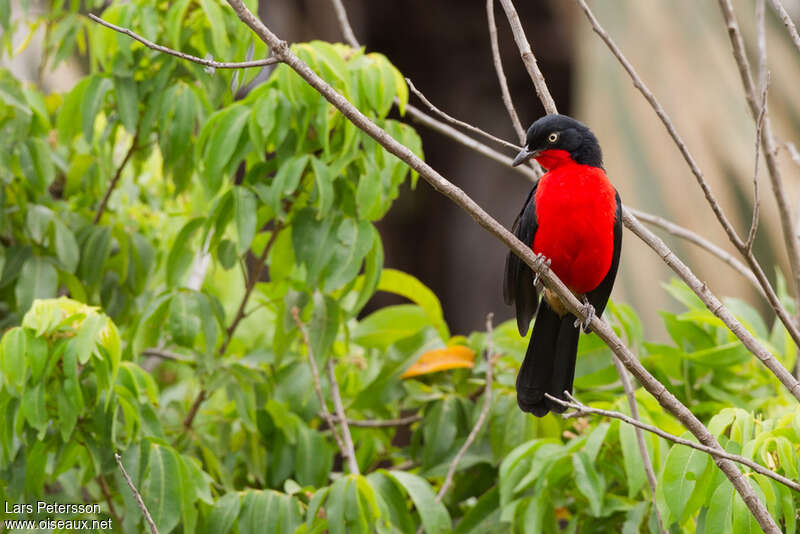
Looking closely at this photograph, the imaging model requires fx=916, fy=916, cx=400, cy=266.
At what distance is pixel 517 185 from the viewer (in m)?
8.49

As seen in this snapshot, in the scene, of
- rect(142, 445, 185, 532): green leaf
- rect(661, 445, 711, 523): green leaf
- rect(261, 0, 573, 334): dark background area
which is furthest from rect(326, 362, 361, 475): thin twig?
rect(261, 0, 573, 334): dark background area

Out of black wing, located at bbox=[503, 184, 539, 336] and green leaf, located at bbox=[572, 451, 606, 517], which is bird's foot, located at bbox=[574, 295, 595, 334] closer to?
black wing, located at bbox=[503, 184, 539, 336]

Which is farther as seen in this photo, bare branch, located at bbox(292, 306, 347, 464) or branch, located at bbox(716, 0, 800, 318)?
bare branch, located at bbox(292, 306, 347, 464)

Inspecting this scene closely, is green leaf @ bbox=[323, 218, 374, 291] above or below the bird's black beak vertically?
below

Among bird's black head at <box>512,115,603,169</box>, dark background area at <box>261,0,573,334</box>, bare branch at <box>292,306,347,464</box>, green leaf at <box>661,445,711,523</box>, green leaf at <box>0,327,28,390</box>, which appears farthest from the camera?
dark background area at <box>261,0,573,334</box>

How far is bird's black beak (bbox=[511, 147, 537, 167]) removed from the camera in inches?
121

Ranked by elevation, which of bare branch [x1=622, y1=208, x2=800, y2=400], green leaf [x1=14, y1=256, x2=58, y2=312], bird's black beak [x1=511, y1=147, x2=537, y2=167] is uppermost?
bird's black beak [x1=511, y1=147, x2=537, y2=167]

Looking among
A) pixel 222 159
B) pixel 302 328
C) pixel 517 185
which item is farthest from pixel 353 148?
pixel 517 185

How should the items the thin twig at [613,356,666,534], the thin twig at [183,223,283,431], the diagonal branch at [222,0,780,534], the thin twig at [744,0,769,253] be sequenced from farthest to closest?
1. the thin twig at [183,223,283,431]
2. the thin twig at [613,356,666,534]
3. the thin twig at [744,0,769,253]
4. the diagonal branch at [222,0,780,534]

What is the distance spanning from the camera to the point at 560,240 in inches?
122

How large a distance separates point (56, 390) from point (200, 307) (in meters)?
0.61

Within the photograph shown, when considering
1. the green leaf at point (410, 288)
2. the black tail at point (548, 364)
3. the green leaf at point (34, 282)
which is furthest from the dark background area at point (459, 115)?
the green leaf at point (34, 282)

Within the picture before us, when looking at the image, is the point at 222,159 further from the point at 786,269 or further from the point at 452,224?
the point at 452,224

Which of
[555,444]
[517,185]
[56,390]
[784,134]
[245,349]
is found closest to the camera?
[56,390]
